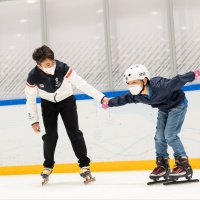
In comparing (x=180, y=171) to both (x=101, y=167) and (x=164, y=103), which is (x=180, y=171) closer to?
(x=164, y=103)

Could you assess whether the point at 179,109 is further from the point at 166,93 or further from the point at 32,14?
the point at 32,14

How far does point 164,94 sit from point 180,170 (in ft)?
2.07

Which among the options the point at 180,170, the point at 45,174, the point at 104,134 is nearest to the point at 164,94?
the point at 180,170

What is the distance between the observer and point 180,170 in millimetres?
3793

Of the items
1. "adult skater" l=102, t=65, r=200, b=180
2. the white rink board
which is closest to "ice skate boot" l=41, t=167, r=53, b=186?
"adult skater" l=102, t=65, r=200, b=180

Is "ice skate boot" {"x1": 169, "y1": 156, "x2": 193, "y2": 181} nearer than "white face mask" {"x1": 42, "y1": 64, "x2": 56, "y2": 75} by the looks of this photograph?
Yes

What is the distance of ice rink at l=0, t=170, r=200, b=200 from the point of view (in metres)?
3.41

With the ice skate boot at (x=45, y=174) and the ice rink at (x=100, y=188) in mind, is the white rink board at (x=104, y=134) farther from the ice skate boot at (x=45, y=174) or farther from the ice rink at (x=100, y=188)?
the ice skate boot at (x=45, y=174)

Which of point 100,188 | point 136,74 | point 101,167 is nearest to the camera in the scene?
point 136,74

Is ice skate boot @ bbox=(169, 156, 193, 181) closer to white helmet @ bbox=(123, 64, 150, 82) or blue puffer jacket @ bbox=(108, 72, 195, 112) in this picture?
blue puffer jacket @ bbox=(108, 72, 195, 112)

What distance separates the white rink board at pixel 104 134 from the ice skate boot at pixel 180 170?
4.85 ft

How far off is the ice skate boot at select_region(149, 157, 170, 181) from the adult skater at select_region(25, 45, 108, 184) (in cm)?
65

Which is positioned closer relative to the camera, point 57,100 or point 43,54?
point 43,54

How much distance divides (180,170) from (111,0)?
363 centimetres
